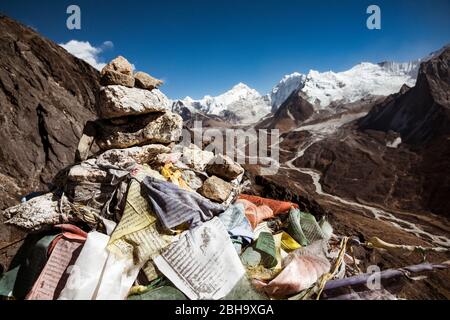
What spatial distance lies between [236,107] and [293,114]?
228 feet

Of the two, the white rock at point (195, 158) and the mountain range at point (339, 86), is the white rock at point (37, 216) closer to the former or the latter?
the white rock at point (195, 158)

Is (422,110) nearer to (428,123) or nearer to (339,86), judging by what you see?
(428,123)

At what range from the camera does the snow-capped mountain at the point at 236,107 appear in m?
142

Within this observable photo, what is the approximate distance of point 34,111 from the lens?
15.6m

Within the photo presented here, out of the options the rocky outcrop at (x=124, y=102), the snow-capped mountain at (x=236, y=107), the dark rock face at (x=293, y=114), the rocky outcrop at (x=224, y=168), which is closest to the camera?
the rocky outcrop at (x=124, y=102)

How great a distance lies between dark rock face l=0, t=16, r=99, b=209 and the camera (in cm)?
1317

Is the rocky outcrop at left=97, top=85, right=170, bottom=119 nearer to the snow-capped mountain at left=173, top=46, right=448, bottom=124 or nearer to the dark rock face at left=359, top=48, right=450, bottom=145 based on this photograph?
the dark rock face at left=359, top=48, right=450, bottom=145

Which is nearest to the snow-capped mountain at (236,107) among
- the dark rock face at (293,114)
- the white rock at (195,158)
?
the dark rock face at (293,114)

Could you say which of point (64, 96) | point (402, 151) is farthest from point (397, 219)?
point (64, 96)

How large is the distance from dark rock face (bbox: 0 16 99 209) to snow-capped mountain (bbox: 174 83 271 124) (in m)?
114

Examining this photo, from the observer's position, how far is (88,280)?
2705mm

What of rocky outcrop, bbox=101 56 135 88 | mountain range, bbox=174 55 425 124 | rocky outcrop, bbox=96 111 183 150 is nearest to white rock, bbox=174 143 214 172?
rocky outcrop, bbox=96 111 183 150

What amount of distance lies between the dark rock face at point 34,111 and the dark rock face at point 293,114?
238ft
